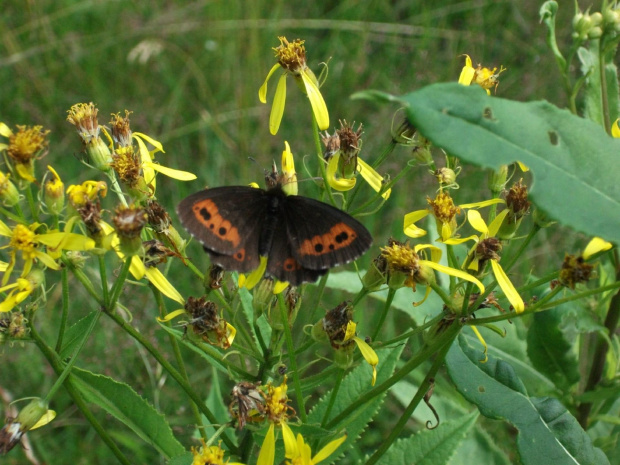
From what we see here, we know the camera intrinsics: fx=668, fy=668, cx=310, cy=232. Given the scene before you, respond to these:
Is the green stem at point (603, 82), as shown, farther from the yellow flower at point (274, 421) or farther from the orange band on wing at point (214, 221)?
the yellow flower at point (274, 421)

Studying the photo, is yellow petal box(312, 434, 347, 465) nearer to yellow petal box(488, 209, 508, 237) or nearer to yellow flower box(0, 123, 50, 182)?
yellow petal box(488, 209, 508, 237)

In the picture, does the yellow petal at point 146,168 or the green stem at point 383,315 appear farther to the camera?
the yellow petal at point 146,168

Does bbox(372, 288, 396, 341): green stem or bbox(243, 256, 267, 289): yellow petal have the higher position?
bbox(243, 256, 267, 289): yellow petal

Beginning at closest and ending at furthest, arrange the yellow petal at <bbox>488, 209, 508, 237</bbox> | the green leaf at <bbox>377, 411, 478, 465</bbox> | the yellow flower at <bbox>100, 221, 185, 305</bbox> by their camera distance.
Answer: the yellow flower at <bbox>100, 221, 185, 305</bbox> < the yellow petal at <bbox>488, 209, 508, 237</bbox> < the green leaf at <bbox>377, 411, 478, 465</bbox>

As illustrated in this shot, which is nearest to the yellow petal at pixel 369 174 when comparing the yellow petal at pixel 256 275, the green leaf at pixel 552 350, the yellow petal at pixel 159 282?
the yellow petal at pixel 256 275

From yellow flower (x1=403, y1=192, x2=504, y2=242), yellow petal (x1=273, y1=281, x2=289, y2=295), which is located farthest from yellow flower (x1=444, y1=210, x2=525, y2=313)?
yellow petal (x1=273, y1=281, x2=289, y2=295)

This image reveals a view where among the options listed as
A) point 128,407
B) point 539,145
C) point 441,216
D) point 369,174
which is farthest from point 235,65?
point 539,145

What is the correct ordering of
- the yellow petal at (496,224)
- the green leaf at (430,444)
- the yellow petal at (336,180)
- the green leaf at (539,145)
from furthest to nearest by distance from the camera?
the green leaf at (430,444), the yellow petal at (336,180), the yellow petal at (496,224), the green leaf at (539,145)
